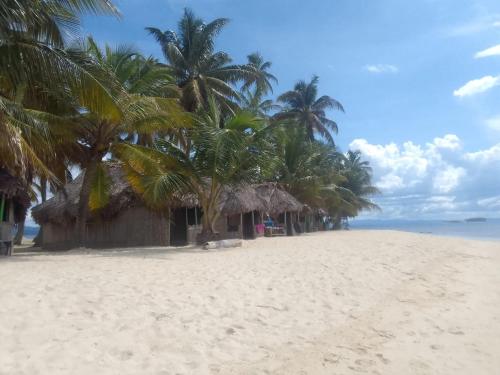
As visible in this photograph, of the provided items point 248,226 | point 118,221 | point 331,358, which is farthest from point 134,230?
point 331,358

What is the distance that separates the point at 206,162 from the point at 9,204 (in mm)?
5279

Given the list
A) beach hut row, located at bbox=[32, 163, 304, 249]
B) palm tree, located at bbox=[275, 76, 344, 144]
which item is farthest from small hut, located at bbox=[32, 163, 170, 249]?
palm tree, located at bbox=[275, 76, 344, 144]

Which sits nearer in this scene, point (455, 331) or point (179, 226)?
point (455, 331)

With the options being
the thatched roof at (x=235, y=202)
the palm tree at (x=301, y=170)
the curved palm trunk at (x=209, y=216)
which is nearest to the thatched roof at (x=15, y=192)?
the curved palm trunk at (x=209, y=216)

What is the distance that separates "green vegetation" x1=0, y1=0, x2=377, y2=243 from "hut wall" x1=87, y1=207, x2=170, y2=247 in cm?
132

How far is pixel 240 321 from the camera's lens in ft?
14.7

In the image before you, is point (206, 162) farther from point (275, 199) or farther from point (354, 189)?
point (354, 189)

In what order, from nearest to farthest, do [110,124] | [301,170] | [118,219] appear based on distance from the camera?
[110,124] < [118,219] < [301,170]

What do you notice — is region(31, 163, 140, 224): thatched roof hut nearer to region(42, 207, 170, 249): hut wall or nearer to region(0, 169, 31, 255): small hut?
region(42, 207, 170, 249): hut wall

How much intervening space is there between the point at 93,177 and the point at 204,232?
12.0ft

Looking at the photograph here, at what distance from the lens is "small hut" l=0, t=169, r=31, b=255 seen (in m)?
9.32

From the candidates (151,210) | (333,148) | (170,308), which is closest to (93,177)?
(151,210)

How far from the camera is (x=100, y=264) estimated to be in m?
7.51

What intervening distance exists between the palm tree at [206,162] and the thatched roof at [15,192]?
2659mm
